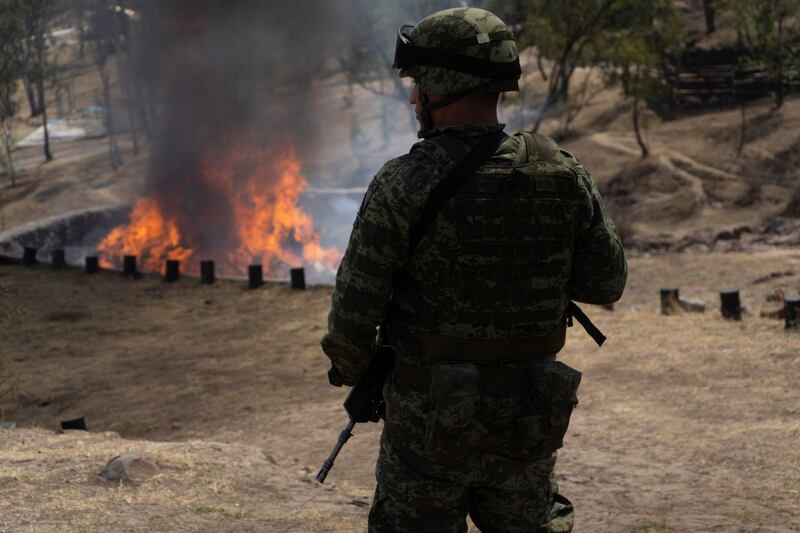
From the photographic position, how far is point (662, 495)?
550cm

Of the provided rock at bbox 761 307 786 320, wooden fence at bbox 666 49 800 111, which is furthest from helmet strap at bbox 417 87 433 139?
wooden fence at bbox 666 49 800 111

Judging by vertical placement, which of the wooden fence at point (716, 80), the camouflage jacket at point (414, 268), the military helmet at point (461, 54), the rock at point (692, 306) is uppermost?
the military helmet at point (461, 54)

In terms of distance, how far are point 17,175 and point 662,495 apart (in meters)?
36.9

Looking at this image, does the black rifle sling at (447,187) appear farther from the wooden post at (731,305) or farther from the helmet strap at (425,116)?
the wooden post at (731,305)

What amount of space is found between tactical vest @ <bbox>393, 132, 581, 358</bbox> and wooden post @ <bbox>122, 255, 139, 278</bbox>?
43.7 feet

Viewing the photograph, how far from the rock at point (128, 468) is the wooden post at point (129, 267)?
10267 millimetres

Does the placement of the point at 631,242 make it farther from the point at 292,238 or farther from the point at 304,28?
the point at 304,28

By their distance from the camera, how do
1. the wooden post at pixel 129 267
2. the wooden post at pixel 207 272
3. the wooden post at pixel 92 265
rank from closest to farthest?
the wooden post at pixel 207 272, the wooden post at pixel 129 267, the wooden post at pixel 92 265

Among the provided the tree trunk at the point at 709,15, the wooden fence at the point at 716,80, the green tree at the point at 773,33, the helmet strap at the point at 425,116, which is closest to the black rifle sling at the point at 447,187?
the helmet strap at the point at 425,116

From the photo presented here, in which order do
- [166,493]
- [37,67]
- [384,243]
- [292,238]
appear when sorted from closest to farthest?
[384,243]
[166,493]
[292,238]
[37,67]

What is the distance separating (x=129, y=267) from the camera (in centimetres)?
1540

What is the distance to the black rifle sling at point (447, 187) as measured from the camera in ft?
8.68

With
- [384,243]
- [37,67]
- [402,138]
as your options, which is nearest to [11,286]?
[384,243]

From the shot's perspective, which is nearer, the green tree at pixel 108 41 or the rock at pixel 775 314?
the rock at pixel 775 314
